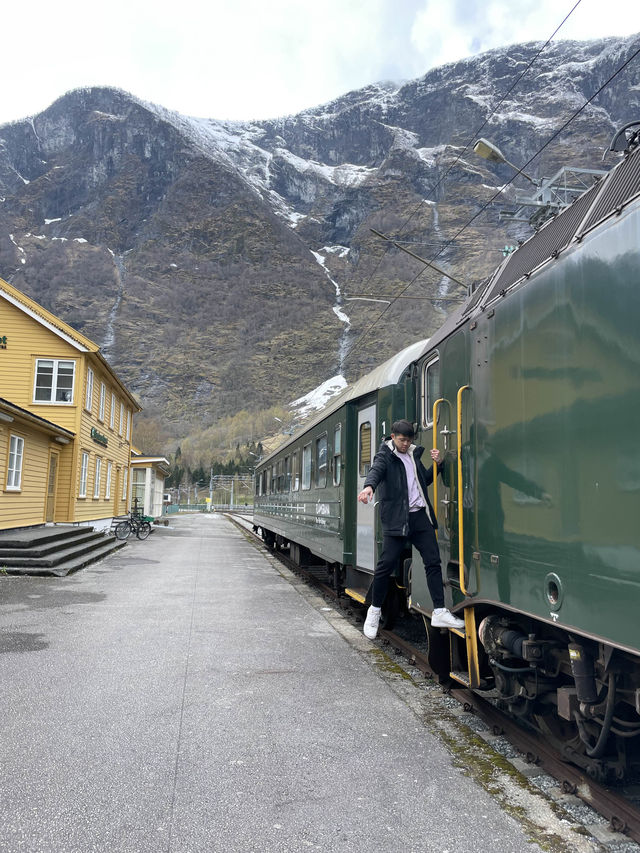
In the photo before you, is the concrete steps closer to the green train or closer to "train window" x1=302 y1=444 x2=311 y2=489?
"train window" x1=302 y1=444 x2=311 y2=489

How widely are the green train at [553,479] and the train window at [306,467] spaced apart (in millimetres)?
6446

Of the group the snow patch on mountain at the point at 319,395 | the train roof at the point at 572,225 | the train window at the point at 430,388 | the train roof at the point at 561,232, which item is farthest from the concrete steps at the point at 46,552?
the snow patch on mountain at the point at 319,395

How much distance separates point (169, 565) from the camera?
52.3 ft

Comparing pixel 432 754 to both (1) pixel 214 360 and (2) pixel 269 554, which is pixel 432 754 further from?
(1) pixel 214 360

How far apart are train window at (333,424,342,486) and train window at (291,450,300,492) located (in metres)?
4.00

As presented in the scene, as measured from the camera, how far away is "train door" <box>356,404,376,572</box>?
757cm

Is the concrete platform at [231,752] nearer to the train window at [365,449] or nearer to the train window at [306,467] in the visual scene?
the train window at [365,449]

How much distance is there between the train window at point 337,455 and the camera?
9.24 meters

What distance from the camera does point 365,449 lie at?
830cm

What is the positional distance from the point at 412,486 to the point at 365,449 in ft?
10.1

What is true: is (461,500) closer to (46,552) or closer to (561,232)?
(561,232)

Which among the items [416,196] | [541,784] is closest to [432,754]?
[541,784]

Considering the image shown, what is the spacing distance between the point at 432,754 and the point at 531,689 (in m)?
0.79

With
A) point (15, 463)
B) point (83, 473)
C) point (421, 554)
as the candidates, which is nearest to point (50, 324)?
point (83, 473)
